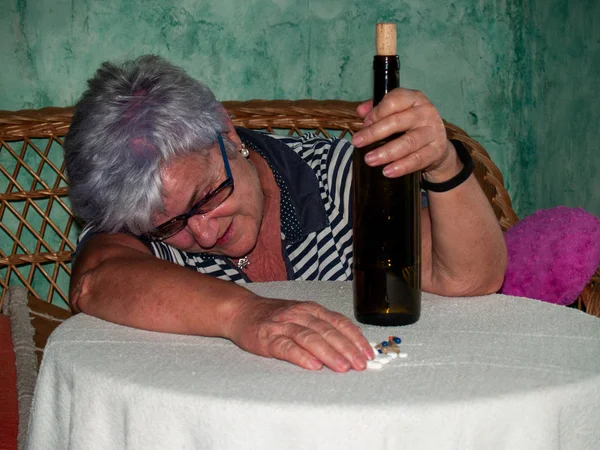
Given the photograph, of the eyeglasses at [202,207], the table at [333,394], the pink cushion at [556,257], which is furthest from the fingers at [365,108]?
the pink cushion at [556,257]

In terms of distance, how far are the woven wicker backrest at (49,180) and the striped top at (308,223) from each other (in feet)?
1.96

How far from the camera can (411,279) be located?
51.4 inches

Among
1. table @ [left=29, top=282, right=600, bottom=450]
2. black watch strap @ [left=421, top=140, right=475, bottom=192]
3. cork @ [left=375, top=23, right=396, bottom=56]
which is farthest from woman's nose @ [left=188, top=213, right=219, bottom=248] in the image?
cork @ [left=375, top=23, right=396, bottom=56]

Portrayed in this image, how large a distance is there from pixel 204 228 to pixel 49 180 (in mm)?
1007

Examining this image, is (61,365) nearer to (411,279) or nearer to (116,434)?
(116,434)

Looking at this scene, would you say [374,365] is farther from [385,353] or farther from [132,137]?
[132,137]

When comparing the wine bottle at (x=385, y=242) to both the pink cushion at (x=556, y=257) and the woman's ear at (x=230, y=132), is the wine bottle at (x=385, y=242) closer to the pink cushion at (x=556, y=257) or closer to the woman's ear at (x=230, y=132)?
the woman's ear at (x=230, y=132)

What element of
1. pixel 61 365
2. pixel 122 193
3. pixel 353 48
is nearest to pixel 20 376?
pixel 122 193

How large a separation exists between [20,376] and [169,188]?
0.78 m

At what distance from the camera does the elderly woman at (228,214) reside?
1.24 meters

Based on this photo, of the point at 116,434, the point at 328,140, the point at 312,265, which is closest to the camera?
the point at 116,434

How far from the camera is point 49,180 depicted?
2.54 metres

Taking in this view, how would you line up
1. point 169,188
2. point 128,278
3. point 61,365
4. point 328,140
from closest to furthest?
1. point 61,365
2. point 128,278
3. point 169,188
4. point 328,140

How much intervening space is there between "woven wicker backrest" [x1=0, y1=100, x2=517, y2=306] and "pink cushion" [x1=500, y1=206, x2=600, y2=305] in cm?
40
